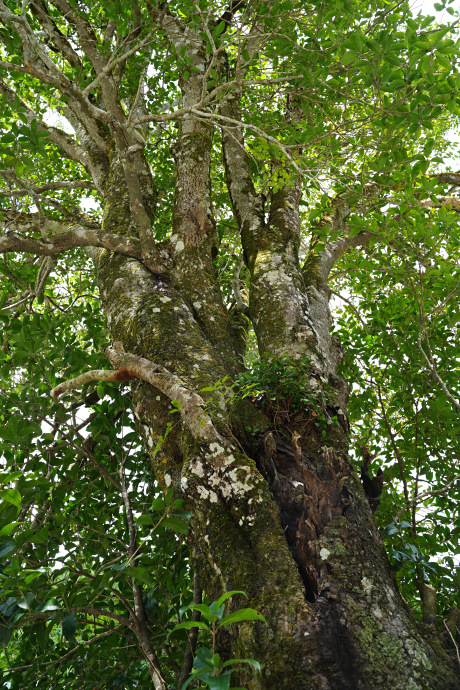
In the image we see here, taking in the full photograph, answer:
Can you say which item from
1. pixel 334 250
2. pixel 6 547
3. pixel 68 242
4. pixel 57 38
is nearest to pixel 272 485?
pixel 6 547

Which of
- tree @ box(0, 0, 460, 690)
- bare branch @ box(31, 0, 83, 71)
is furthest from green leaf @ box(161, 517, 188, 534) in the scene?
bare branch @ box(31, 0, 83, 71)

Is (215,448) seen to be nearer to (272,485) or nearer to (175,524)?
(272,485)

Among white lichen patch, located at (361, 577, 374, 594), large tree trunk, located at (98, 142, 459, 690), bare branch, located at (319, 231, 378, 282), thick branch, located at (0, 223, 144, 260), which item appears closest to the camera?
large tree trunk, located at (98, 142, 459, 690)

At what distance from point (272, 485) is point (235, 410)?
1.61 ft

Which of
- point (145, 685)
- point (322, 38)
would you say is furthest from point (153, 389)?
point (322, 38)

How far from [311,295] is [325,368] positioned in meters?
0.99

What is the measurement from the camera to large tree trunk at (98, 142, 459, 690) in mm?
1566

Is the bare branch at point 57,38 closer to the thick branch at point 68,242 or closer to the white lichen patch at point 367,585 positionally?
the thick branch at point 68,242

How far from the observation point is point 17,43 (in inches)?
121

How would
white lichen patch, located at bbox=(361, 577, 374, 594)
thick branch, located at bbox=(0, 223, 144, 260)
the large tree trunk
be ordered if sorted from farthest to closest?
thick branch, located at bbox=(0, 223, 144, 260)
white lichen patch, located at bbox=(361, 577, 374, 594)
the large tree trunk

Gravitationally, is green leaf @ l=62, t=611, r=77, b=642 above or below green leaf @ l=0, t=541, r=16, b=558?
below

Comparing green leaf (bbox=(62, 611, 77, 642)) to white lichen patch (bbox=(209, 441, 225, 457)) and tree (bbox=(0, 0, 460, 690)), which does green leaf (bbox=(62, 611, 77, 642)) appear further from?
white lichen patch (bbox=(209, 441, 225, 457))

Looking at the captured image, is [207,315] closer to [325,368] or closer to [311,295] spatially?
[325,368]

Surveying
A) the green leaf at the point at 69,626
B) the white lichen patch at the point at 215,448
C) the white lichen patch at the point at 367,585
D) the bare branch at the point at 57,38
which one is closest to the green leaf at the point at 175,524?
the white lichen patch at the point at 215,448
